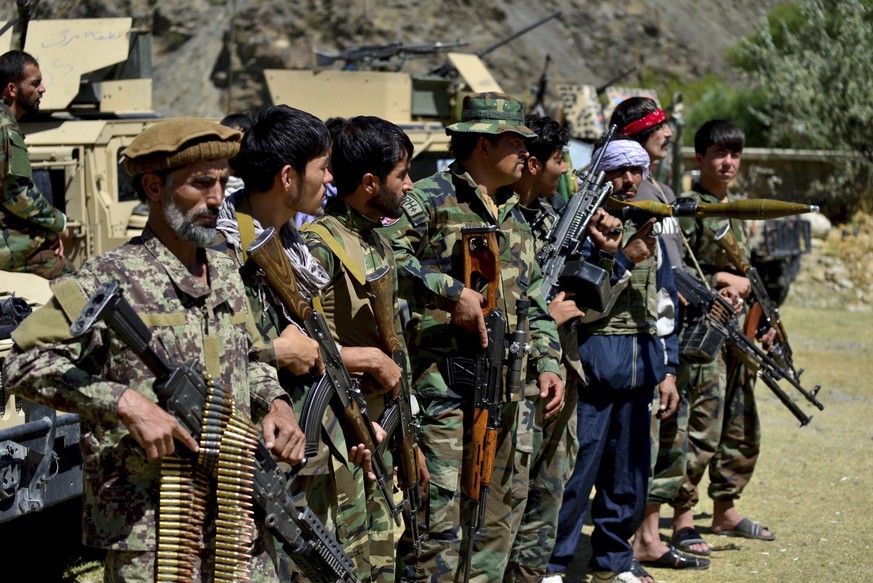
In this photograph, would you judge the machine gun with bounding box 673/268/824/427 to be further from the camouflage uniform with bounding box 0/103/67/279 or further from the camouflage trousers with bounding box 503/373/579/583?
the camouflage uniform with bounding box 0/103/67/279

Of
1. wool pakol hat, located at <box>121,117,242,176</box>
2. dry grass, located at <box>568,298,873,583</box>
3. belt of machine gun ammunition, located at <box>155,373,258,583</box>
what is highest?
wool pakol hat, located at <box>121,117,242,176</box>

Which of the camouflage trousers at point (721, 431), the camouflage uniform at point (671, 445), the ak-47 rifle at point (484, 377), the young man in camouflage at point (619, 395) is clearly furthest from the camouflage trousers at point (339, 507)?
the camouflage trousers at point (721, 431)

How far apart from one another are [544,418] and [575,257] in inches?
28.6

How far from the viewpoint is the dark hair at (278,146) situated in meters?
3.59

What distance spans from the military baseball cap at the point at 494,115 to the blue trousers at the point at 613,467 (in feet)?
4.54

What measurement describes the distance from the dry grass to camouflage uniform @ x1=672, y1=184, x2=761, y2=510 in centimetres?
36

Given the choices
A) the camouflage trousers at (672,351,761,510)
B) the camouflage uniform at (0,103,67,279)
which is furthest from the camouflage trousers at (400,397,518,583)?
the camouflage uniform at (0,103,67,279)

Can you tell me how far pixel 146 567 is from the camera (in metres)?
2.89

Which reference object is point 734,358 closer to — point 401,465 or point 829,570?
point 829,570

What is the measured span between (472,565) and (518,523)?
34 cm

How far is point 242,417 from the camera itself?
2996mm

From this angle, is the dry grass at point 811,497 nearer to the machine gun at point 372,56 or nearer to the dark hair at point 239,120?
the dark hair at point 239,120

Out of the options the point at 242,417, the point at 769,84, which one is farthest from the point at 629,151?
the point at 769,84

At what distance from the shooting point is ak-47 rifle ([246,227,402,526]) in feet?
11.4
